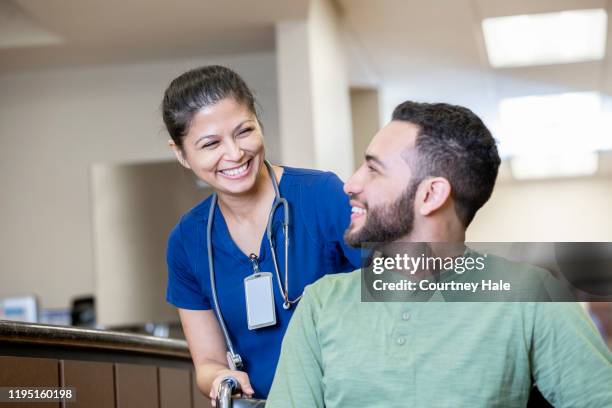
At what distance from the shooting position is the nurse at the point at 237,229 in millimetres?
1929

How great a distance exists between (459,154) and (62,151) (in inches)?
207

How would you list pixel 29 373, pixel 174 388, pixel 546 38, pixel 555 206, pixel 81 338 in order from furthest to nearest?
pixel 555 206 → pixel 546 38 → pixel 174 388 → pixel 81 338 → pixel 29 373

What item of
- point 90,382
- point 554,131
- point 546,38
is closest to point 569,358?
point 90,382

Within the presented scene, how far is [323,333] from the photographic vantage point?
4.96ft

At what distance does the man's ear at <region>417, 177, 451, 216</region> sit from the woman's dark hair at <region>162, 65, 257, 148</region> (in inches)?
23.2

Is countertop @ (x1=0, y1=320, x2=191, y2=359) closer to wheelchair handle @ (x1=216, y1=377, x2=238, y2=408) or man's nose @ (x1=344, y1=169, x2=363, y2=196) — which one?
wheelchair handle @ (x1=216, y1=377, x2=238, y2=408)

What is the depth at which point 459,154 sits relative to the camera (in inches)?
59.6

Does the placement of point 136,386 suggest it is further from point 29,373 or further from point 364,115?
point 364,115

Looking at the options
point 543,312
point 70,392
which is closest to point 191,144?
point 70,392

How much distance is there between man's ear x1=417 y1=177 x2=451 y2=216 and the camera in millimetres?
1502

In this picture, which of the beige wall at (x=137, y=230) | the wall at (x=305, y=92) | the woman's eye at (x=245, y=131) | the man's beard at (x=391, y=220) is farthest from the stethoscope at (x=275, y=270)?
the beige wall at (x=137, y=230)

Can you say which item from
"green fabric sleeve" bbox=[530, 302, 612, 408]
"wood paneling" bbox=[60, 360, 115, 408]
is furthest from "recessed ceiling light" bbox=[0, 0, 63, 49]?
"green fabric sleeve" bbox=[530, 302, 612, 408]

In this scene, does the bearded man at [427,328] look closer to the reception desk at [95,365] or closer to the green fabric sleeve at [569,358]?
the green fabric sleeve at [569,358]

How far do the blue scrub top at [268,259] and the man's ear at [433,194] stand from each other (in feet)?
1.29
